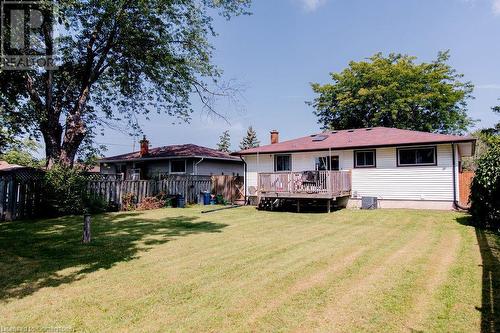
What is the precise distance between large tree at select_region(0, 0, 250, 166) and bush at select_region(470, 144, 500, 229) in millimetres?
13301

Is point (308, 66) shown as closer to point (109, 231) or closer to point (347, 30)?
point (347, 30)

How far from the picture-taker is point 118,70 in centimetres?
1798

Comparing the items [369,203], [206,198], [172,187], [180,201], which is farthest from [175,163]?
[369,203]

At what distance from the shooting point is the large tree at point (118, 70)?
14938 millimetres

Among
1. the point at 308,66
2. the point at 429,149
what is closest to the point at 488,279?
the point at 429,149

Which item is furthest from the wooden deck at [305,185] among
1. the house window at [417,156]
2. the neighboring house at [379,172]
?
the house window at [417,156]

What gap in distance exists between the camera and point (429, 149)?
48.6ft

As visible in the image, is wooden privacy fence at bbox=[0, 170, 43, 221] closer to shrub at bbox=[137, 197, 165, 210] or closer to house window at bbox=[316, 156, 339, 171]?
shrub at bbox=[137, 197, 165, 210]

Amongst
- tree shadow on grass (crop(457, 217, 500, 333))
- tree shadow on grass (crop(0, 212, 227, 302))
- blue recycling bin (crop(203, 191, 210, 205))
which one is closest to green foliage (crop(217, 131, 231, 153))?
blue recycling bin (crop(203, 191, 210, 205))

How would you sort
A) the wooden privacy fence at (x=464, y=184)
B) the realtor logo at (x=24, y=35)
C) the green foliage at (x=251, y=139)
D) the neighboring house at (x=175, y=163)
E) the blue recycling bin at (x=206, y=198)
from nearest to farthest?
1. the realtor logo at (x=24, y=35)
2. the wooden privacy fence at (x=464, y=184)
3. the blue recycling bin at (x=206, y=198)
4. the neighboring house at (x=175, y=163)
5. the green foliage at (x=251, y=139)

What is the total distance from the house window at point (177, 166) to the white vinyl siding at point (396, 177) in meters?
9.63

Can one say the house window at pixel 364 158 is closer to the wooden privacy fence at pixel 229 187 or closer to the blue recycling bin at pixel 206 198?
the wooden privacy fence at pixel 229 187

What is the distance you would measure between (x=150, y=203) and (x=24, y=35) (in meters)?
9.51

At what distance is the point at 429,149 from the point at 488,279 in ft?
37.3
